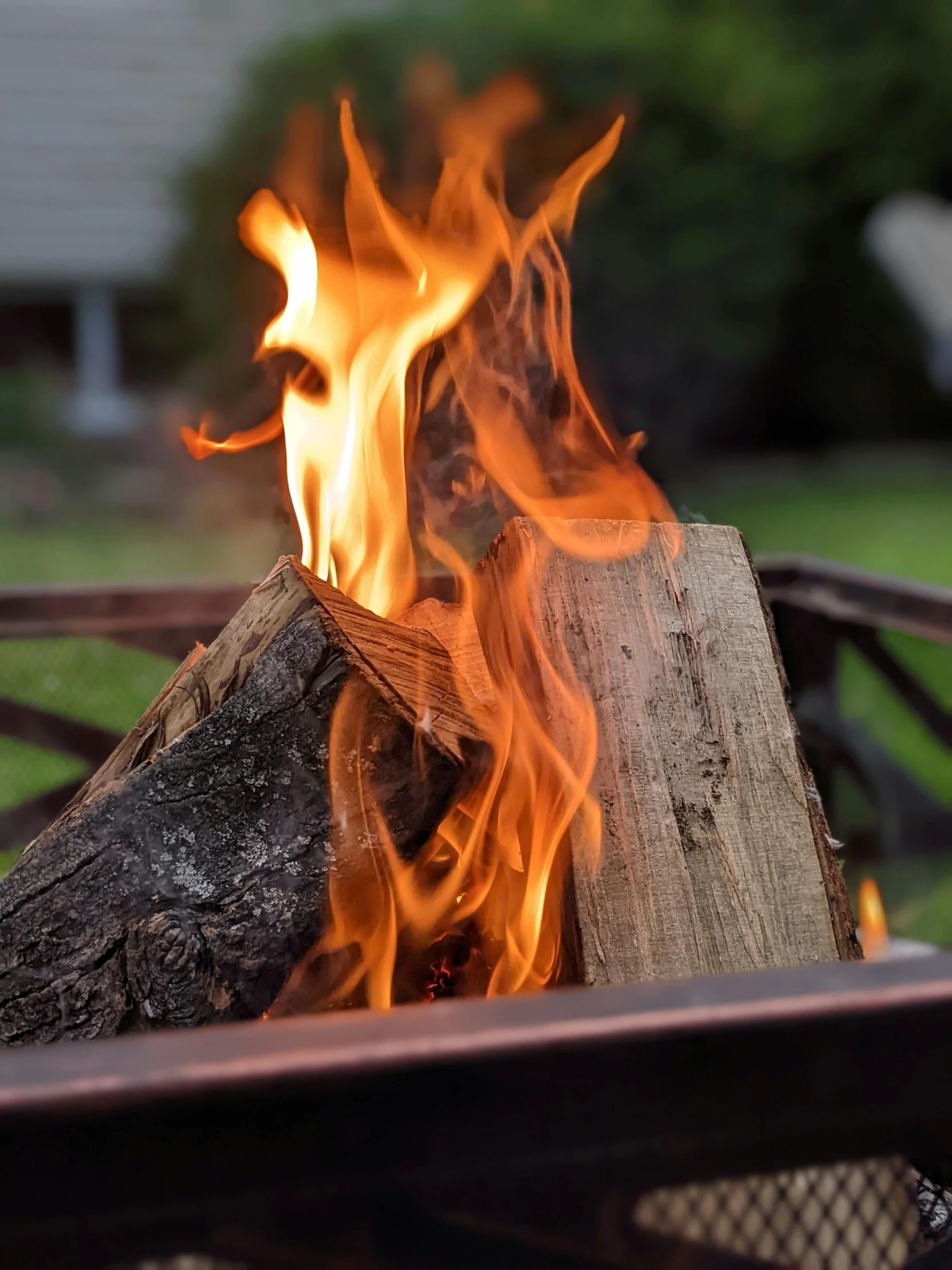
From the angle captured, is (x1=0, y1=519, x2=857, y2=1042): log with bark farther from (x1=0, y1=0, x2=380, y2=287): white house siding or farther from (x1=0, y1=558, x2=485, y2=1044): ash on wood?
(x1=0, y1=0, x2=380, y2=287): white house siding

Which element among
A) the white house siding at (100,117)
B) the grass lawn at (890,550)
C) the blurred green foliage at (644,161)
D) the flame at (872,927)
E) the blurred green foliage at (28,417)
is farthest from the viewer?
the white house siding at (100,117)

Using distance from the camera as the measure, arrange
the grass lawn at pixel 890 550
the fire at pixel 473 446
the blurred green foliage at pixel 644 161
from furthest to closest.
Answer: the blurred green foliage at pixel 644 161 → the grass lawn at pixel 890 550 → the fire at pixel 473 446

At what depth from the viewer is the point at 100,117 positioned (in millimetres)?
12383

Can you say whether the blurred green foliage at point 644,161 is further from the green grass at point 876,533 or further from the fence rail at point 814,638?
the fence rail at point 814,638

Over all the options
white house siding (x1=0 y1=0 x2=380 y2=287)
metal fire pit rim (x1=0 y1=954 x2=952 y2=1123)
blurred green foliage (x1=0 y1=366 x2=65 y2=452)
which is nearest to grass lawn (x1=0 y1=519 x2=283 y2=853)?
metal fire pit rim (x1=0 y1=954 x2=952 y2=1123)

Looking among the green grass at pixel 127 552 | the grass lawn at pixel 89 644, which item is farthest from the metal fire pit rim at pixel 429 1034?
the green grass at pixel 127 552

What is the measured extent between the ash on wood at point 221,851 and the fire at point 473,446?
3.8 inches

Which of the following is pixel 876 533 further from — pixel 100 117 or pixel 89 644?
pixel 100 117

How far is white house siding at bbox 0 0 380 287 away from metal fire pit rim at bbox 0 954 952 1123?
10.3m

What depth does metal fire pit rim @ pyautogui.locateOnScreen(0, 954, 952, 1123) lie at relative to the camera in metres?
0.74

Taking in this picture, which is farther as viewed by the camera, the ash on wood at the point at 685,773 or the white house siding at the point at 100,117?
the white house siding at the point at 100,117

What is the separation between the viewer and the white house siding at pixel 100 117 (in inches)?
438

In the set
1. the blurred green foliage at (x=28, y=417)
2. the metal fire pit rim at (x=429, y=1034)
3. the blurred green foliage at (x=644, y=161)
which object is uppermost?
the blurred green foliage at (x=28, y=417)

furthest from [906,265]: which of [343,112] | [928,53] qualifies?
[343,112]
